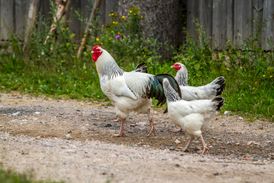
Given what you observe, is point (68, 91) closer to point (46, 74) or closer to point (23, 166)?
point (46, 74)

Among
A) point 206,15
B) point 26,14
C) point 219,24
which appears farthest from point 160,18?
point 26,14

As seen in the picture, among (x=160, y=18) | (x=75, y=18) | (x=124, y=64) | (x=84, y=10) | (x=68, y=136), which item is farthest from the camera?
(x=75, y=18)

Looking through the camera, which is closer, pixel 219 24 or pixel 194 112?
pixel 194 112

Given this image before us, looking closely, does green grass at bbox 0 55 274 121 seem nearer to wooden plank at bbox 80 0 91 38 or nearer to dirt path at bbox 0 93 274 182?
dirt path at bbox 0 93 274 182

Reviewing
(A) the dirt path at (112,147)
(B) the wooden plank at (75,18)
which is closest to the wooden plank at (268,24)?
(A) the dirt path at (112,147)

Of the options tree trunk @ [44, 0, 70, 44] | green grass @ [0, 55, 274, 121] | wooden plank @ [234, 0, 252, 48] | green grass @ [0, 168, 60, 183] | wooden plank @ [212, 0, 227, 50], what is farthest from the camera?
tree trunk @ [44, 0, 70, 44]

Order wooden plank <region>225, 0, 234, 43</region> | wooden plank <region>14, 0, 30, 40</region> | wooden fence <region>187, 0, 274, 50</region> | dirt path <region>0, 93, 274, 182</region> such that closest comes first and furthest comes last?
dirt path <region>0, 93, 274, 182</region> → wooden fence <region>187, 0, 274, 50</region> → wooden plank <region>225, 0, 234, 43</region> → wooden plank <region>14, 0, 30, 40</region>

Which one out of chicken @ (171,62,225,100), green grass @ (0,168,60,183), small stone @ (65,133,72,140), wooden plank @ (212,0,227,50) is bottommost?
small stone @ (65,133,72,140)

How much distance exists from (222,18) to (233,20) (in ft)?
0.90

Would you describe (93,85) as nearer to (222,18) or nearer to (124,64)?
(124,64)

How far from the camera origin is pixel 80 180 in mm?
6508

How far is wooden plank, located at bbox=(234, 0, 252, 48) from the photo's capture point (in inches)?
562

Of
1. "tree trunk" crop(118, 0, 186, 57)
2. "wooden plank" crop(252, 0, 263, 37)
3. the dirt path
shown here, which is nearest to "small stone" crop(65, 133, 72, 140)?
the dirt path

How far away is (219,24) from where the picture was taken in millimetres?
14836
